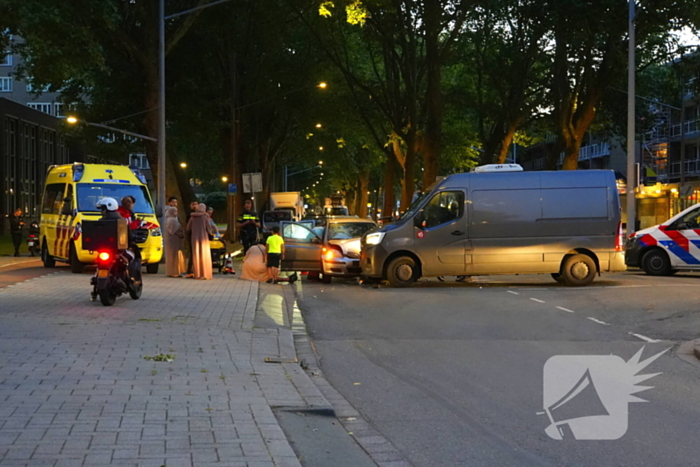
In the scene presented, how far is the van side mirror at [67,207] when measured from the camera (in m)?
21.1

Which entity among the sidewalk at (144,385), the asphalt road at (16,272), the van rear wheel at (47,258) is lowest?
the sidewalk at (144,385)

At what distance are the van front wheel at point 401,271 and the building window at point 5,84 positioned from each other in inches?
3365

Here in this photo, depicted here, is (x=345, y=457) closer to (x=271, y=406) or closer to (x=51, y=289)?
(x=271, y=406)

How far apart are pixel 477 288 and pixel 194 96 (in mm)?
23511

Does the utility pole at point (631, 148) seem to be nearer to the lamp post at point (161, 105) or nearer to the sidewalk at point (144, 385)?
the lamp post at point (161, 105)

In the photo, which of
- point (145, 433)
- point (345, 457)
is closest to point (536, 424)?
point (345, 457)

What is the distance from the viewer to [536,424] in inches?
275

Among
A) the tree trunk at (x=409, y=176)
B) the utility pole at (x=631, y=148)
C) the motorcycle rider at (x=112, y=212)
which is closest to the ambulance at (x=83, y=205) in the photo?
the motorcycle rider at (x=112, y=212)

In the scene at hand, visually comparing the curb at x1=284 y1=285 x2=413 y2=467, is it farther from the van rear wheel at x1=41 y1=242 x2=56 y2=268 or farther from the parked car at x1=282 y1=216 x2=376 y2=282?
the van rear wheel at x1=41 y1=242 x2=56 y2=268

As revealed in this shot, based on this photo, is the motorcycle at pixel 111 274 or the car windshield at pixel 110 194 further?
the car windshield at pixel 110 194

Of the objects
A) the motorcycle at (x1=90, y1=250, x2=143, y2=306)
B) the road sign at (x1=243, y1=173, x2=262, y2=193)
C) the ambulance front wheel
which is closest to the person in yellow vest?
the motorcycle at (x1=90, y1=250, x2=143, y2=306)

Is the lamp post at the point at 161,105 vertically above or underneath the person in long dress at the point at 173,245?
above

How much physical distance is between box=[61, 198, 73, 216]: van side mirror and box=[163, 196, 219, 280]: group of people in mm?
2215

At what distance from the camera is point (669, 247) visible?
22609 mm
